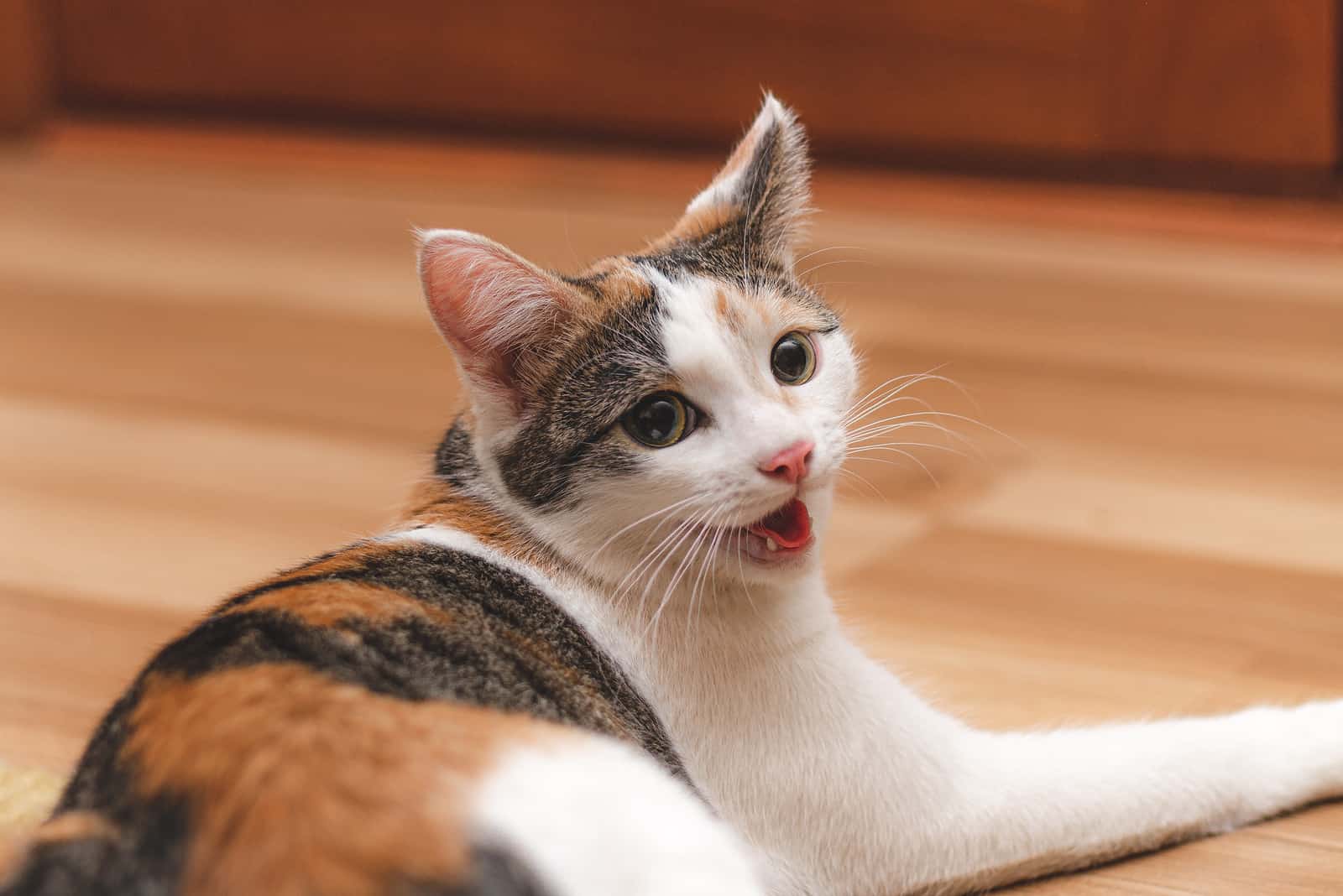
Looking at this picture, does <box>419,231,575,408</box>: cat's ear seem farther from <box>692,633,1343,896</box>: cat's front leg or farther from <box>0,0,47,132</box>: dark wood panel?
<box>0,0,47,132</box>: dark wood panel

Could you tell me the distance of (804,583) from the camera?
1.45 meters

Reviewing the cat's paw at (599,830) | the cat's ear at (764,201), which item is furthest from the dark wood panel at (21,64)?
the cat's paw at (599,830)

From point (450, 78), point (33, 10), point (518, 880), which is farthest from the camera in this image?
point (33, 10)

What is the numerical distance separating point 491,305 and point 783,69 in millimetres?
2443

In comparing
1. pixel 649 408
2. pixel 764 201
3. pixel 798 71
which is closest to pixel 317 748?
pixel 649 408

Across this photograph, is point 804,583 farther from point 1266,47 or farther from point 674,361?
point 1266,47

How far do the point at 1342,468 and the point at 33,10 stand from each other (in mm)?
3439

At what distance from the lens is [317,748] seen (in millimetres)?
1009

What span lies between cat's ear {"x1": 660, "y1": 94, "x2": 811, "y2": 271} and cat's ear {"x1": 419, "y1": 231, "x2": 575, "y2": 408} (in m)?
0.21

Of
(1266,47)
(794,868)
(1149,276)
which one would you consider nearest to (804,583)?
(794,868)

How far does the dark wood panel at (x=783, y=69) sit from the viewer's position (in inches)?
127

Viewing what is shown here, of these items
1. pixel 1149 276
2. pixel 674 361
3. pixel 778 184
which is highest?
pixel 778 184

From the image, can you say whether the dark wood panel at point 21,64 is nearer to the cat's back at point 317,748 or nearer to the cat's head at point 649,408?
the cat's head at point 649,408

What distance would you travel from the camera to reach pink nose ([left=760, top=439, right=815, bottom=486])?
1284mm
